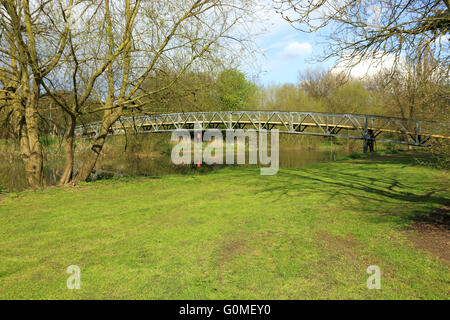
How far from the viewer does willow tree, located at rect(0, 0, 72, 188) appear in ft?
23.6

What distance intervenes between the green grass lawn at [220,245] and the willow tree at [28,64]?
5.42ft

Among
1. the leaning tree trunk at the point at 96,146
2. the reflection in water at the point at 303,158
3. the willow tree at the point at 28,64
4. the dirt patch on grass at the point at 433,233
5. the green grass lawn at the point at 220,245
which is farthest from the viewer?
the reflection in water at the point at 303,158

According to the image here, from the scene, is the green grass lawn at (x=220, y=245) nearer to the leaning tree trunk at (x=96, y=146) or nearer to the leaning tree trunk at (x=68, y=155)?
the leaning tree trunk at (x=68, y=155)

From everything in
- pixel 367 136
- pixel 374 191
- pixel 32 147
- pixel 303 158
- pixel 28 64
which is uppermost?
pixel 28 64

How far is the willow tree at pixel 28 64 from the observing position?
284 inches

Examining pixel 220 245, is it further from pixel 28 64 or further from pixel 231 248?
pixel 28 64

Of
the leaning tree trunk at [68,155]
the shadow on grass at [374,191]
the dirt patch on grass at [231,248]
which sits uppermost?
the leaning tree trunk at [68,155]

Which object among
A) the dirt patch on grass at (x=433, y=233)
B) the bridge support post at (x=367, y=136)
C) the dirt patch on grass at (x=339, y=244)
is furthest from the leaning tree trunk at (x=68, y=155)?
the bridge support post at (x=367, y=136)

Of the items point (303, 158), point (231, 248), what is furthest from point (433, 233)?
point (303, 158)

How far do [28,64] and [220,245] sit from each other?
6765mm

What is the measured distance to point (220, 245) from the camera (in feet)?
13.1
